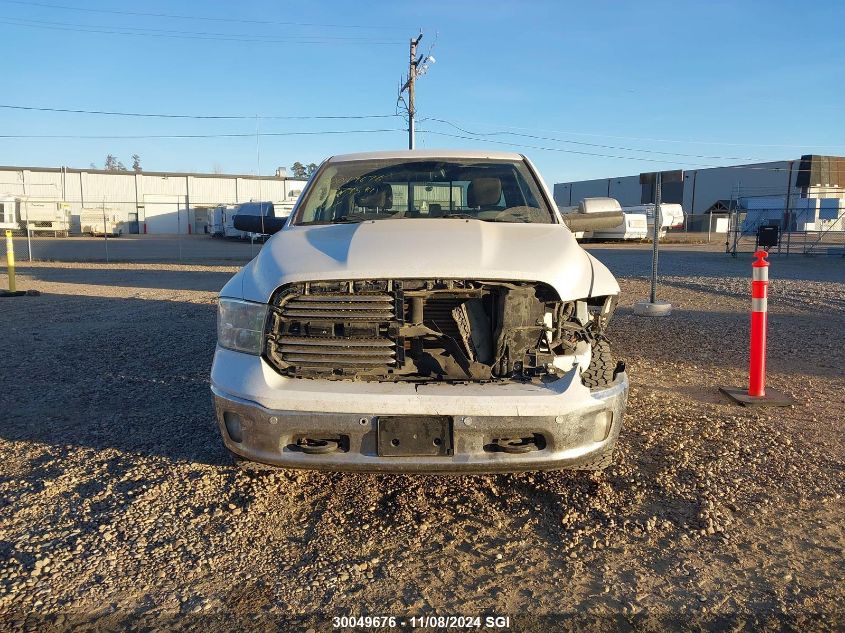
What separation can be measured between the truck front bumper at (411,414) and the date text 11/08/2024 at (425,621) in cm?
63

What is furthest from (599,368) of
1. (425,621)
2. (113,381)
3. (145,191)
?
(145,191)

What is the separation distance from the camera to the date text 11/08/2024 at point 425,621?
244 centimetres

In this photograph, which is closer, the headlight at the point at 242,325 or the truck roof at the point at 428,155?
the headlight at the point at 242,325

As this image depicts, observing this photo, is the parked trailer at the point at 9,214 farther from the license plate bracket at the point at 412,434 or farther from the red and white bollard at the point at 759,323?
the license plate bracket at the point at 412,434

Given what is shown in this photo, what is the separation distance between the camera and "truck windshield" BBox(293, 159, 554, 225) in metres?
4.48

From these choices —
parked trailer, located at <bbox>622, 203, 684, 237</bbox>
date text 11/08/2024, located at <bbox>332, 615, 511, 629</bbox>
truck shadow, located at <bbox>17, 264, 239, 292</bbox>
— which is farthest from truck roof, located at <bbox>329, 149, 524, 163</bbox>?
parked trailer, located at <bbox>622, 203, 684, 237</bbox>

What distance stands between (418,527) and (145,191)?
6184 centimetres

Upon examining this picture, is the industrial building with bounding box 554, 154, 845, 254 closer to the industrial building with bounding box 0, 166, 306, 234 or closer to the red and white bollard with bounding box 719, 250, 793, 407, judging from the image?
the red and white bollard with bounding box 719, 250, 793, 407

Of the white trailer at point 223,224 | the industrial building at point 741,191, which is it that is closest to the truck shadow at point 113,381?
the industrial building at point 741,191

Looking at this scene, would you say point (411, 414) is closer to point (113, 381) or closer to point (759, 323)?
point (759, 323)

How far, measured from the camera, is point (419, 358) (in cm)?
315

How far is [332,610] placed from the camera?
2.53m

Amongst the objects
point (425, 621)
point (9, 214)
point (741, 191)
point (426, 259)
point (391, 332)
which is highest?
point (741, 191)

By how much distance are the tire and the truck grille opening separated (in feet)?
0.66
